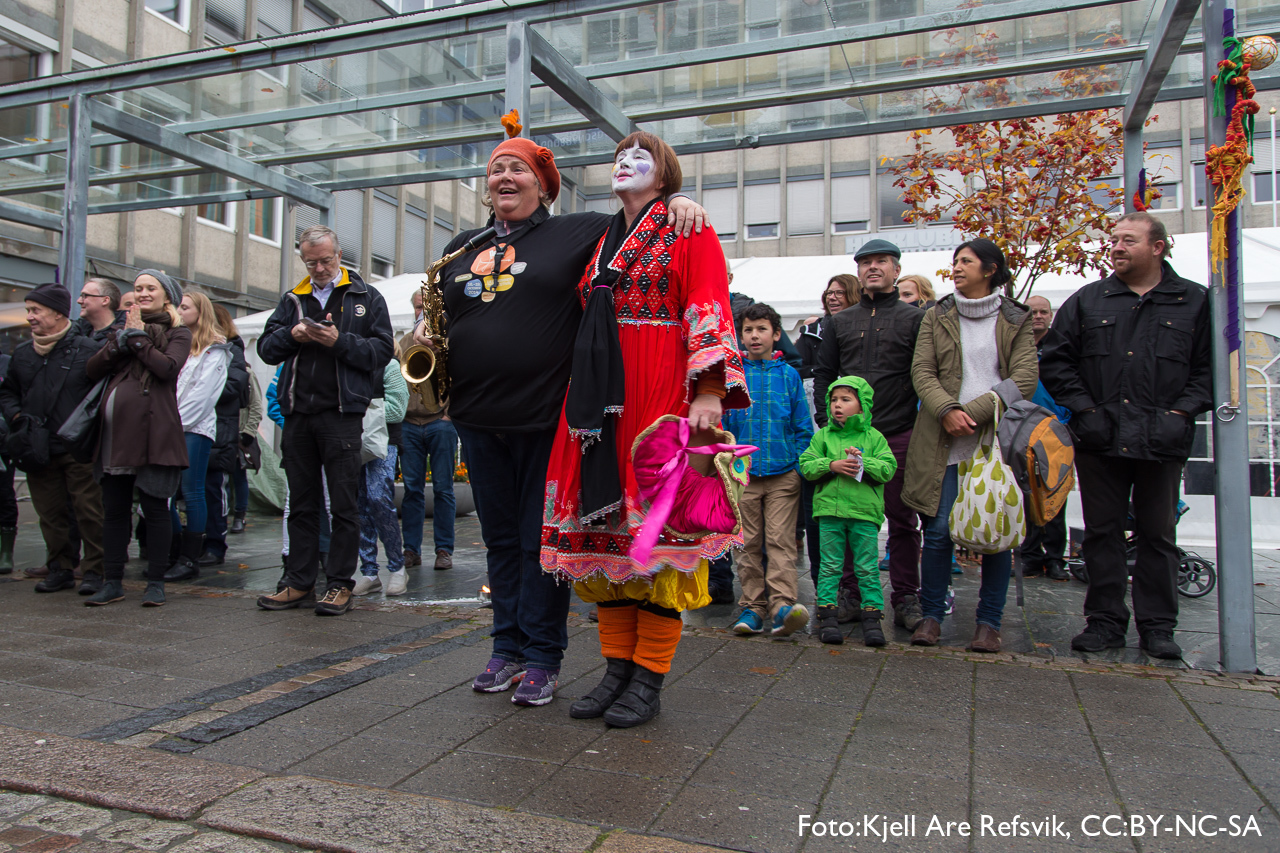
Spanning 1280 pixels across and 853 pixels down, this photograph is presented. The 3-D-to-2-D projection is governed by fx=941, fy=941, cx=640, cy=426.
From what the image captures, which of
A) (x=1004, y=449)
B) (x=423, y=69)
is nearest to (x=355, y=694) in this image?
(x=1004, y=449)

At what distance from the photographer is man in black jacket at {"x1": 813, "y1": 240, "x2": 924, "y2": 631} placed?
16.6ft

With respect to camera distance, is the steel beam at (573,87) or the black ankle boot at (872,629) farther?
the steel beam at (573,87)

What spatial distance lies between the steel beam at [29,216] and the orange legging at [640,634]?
9890mm

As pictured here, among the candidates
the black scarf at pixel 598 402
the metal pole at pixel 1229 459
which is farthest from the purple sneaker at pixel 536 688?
the metal pole at pixel 1229 459

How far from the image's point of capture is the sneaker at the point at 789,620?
446cm

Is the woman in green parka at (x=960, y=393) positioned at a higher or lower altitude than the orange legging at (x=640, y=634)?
higher

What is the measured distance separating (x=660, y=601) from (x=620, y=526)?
11.2 inches

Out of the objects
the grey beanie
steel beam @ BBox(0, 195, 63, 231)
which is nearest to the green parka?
the grey beanie

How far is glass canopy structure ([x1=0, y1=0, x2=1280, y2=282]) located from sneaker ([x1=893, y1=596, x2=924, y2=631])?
3.39 metres

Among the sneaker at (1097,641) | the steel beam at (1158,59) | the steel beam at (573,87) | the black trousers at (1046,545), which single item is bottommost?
the sneaker at (1097,641)

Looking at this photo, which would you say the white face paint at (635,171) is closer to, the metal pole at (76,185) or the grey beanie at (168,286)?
the grey beanie at (168,286)

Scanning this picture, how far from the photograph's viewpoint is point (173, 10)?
18.5 m

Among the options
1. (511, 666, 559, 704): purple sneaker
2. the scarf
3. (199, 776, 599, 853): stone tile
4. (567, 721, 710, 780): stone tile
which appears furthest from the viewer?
the scarf

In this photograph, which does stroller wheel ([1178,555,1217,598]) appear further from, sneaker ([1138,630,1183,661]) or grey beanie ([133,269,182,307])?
grey beanie ([133,269,182,307])
